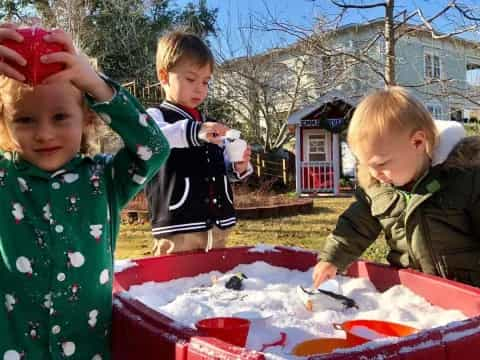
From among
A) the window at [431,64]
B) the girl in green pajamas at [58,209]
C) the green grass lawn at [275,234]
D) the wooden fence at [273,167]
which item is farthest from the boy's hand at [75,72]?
the window at [431,64]

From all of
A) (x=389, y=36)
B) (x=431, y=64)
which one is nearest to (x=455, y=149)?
(x=389, y=36)

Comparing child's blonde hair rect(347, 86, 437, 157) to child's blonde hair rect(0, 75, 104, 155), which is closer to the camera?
child's blonde hair rect(0, 75, 104, 155)

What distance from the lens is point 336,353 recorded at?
75 centimetres

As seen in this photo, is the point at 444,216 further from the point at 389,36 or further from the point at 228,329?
the point at 389,36

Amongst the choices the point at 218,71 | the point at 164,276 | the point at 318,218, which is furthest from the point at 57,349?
the point at 218,71

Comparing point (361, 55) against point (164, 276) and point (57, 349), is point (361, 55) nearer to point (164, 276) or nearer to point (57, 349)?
point (164, 276)

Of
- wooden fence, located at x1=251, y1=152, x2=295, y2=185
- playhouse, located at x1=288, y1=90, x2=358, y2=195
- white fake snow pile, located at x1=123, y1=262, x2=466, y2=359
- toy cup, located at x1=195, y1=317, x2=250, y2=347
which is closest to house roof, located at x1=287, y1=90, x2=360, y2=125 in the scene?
playhouse, located at x1=288, y1=90, x2=358, y2=195

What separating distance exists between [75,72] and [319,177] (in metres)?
7.93

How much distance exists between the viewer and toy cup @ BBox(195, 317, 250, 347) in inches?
35.3

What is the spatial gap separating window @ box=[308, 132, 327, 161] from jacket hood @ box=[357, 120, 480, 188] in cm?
754

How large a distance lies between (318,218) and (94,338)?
4.30m

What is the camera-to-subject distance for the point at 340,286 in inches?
60.7

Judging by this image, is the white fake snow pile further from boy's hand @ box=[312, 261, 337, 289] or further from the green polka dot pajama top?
the green polka dot pajama top

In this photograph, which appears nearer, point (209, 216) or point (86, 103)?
point (86, 103)
